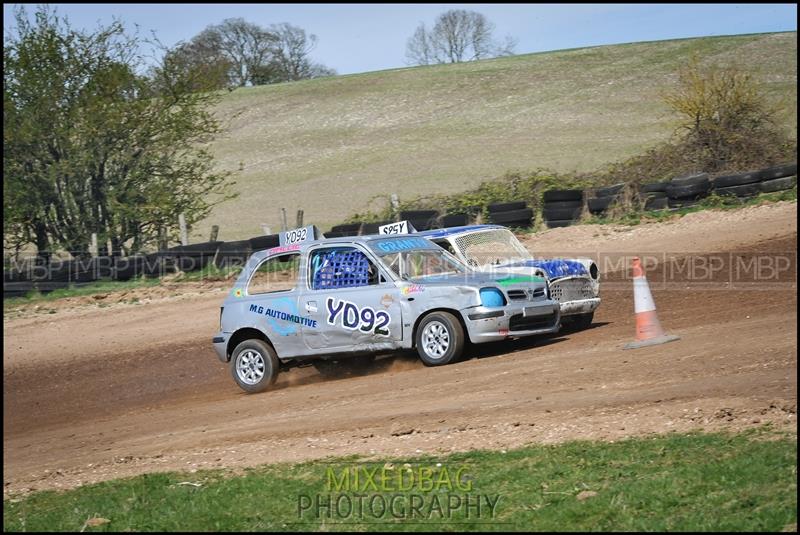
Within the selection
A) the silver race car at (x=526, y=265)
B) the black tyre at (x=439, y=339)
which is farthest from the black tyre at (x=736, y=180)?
the black tyre at (x=439, y=339)

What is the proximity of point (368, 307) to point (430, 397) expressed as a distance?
230cm

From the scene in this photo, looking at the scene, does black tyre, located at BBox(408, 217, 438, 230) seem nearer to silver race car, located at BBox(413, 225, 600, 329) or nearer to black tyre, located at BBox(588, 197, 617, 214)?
black tyre, located at BBox(588, 197, 617, 214)

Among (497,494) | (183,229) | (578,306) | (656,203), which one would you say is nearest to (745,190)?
(656,203)

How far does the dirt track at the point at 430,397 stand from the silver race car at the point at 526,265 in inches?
17.5

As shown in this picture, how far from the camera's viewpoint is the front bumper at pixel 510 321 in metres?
11.6

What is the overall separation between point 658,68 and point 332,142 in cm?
1858

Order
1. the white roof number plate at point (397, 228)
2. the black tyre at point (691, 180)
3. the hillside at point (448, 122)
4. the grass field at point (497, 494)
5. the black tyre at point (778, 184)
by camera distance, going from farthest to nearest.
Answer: the hillside at point (448, 122) → the black tyre at point (691, 180) → the black tyre at point (778, 184) → the white roof number plate at point (397, 228) → the grass field at point (497, 494)

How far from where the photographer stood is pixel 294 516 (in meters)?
6.46

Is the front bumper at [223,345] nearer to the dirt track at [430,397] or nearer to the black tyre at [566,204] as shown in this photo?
the dirt track at [430,397]

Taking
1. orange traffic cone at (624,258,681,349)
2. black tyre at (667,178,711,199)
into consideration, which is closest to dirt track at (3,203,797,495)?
orange traffic cone at (624,258,681,349)

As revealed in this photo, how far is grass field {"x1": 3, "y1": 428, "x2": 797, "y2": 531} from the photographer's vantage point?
5809 millimetres

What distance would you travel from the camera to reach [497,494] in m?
6.53

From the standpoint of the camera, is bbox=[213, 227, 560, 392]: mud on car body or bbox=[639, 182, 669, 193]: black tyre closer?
bbox=[213, 227, 560, 392]: mud on car body

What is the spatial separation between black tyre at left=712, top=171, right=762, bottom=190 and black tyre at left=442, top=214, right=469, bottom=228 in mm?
5614
